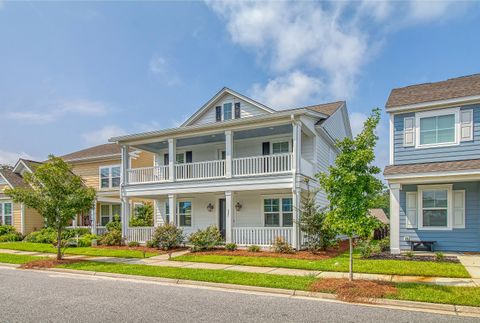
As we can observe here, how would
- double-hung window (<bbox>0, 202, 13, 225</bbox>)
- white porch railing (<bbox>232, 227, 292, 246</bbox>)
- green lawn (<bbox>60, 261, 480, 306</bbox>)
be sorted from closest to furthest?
green lawn (<bbox>60, 261, 480, 306</bbox>) < white porch railing (<bbox>232, 227, 292, 246</bbox>) < double-hung window (<bbox>0, 202, 13, 225</bbox>)

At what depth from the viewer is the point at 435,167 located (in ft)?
45.1

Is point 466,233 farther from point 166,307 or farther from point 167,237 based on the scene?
point 167,237

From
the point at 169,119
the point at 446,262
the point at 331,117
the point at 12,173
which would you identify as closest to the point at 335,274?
the point at 446,262

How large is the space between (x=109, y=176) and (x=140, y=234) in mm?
10075

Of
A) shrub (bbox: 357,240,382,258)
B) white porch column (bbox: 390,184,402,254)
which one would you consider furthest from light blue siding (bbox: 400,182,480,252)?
shrub (bbox: 357,240,382,258)

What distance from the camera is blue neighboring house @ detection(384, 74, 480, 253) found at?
45.3 ft

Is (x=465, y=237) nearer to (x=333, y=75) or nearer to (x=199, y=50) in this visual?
(x=333, y=75)

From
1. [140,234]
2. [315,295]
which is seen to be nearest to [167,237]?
[140,234]

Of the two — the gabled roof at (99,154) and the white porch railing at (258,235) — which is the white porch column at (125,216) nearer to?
the white porch railing at (258,235)

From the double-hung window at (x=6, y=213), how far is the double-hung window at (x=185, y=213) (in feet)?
54.4

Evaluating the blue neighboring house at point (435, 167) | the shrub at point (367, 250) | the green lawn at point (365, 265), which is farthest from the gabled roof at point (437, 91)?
the green lawn at point (365, 265)

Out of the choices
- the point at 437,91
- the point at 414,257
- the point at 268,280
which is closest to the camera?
the point at 268,280

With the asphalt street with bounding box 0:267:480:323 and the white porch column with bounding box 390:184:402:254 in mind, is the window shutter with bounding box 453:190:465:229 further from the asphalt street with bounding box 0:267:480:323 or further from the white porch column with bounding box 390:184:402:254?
the asphalt street with bounding box 0:267:480:323

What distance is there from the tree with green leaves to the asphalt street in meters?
2.05
